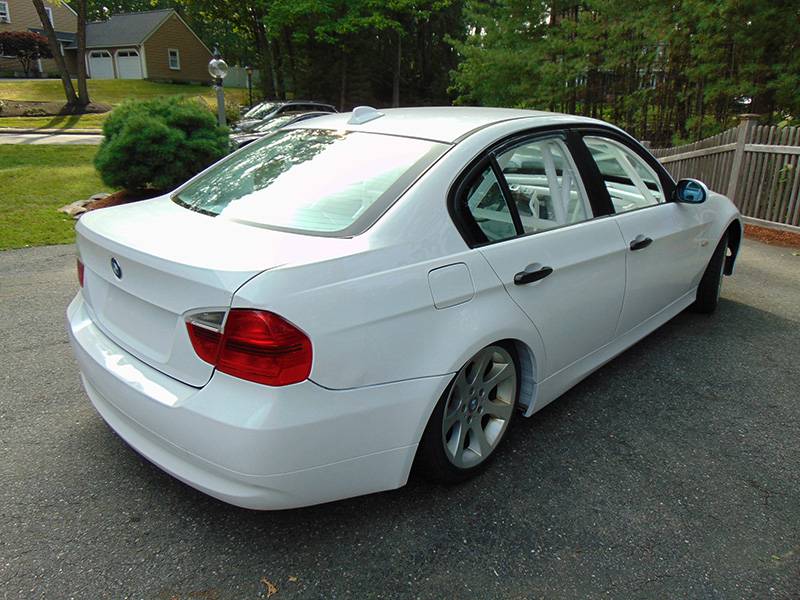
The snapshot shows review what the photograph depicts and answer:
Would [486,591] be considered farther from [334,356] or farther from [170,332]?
[170,332]

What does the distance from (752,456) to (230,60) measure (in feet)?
204

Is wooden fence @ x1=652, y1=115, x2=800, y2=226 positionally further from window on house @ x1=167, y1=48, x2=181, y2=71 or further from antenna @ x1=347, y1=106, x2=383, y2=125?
window on house @ x1=167, y1=48, x2=181, y2=71

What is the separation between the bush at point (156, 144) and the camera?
870cm

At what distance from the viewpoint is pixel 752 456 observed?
2902 millimetres

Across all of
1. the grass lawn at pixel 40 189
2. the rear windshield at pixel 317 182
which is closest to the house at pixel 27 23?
the grass lawn at pixel 40 189

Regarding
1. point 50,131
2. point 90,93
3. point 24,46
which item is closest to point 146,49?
point 24,46

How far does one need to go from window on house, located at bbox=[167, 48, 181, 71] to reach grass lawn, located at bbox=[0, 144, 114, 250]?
36018 millimetres

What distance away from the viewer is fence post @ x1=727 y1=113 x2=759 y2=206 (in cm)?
861

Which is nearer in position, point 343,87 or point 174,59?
point 343,87

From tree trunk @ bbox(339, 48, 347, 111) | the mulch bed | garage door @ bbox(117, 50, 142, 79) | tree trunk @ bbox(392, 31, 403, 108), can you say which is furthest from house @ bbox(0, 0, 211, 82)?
the mulch bed

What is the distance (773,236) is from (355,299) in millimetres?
8262

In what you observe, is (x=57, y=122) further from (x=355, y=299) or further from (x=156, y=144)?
(x=355, y=299)

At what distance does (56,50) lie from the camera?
24562 mm

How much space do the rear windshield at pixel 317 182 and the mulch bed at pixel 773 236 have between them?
720cm
